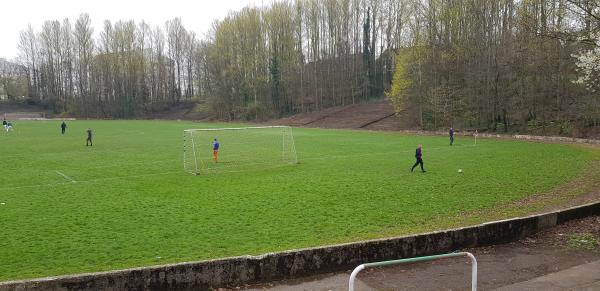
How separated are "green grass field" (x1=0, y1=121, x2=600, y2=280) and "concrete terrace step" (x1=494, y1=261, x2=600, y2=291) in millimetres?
3541

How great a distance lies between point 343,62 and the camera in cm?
7712

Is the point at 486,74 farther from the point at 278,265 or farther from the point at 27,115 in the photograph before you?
the point at 27,115

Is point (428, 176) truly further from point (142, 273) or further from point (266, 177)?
point (142, 273)

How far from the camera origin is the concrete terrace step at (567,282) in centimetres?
724

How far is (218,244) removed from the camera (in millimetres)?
10289

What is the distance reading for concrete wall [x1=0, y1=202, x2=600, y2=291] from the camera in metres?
7.07

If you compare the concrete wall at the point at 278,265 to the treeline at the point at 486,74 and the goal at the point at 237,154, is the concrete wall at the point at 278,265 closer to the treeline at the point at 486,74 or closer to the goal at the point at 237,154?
the goal at the point at 237,154

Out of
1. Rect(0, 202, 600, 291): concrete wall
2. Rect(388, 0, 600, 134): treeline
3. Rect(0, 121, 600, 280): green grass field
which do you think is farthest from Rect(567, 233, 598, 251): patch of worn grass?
Rect(388, 0, 600, 134): treeline

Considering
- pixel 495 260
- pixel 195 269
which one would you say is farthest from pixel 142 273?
pixel 495 260

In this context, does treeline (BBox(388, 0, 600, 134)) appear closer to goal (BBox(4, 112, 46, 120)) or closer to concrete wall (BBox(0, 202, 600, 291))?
concrete wall (BBox(0, 202, 600, 291))

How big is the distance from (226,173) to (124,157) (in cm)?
983

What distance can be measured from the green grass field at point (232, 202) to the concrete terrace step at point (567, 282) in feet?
11.6

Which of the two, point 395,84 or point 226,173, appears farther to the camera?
point 395,84

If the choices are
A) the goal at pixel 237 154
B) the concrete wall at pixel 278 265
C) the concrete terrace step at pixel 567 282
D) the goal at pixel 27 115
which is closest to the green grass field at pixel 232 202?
the goal at pixel 237 154
